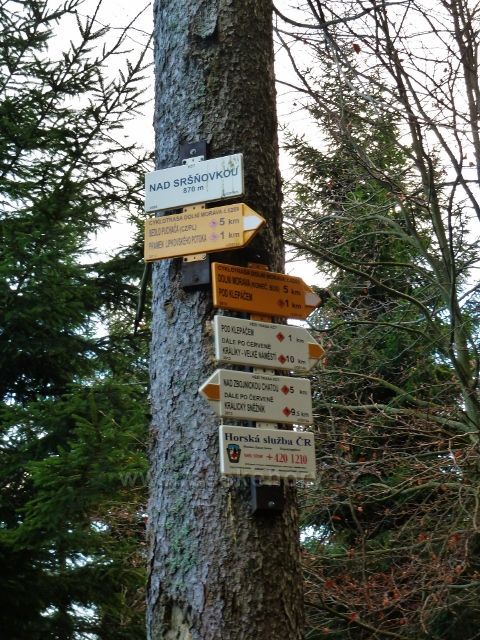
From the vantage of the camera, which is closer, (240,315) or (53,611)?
(240,315)

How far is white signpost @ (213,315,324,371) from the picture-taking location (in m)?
2.97

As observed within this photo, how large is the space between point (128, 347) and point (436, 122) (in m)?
4.04

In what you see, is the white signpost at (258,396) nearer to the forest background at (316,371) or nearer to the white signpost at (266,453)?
the white signpost at (266,453)

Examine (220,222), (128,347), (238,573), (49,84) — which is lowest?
(238,573)

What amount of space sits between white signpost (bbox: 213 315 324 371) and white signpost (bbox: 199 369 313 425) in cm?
5

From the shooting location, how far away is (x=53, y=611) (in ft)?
26.1

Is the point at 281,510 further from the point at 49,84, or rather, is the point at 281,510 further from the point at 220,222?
the point at 49,84

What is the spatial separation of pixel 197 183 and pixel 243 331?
0.52 m

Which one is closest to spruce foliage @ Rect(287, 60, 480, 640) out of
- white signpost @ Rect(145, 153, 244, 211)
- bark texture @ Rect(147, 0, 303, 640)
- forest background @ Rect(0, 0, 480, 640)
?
forest background @ Rect(0, 0, 480, 640)

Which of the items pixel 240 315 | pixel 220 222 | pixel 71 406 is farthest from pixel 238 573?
pixel 71 406

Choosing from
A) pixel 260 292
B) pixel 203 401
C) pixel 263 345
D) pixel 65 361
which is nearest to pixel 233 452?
pixel 203 401

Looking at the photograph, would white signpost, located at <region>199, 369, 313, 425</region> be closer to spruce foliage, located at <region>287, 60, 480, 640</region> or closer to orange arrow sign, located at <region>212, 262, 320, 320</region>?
orange arrow sign, located at <region>212, 262, 320, 320</region>

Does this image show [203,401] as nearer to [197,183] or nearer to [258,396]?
[258,396]

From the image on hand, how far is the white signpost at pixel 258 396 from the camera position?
2.91m
